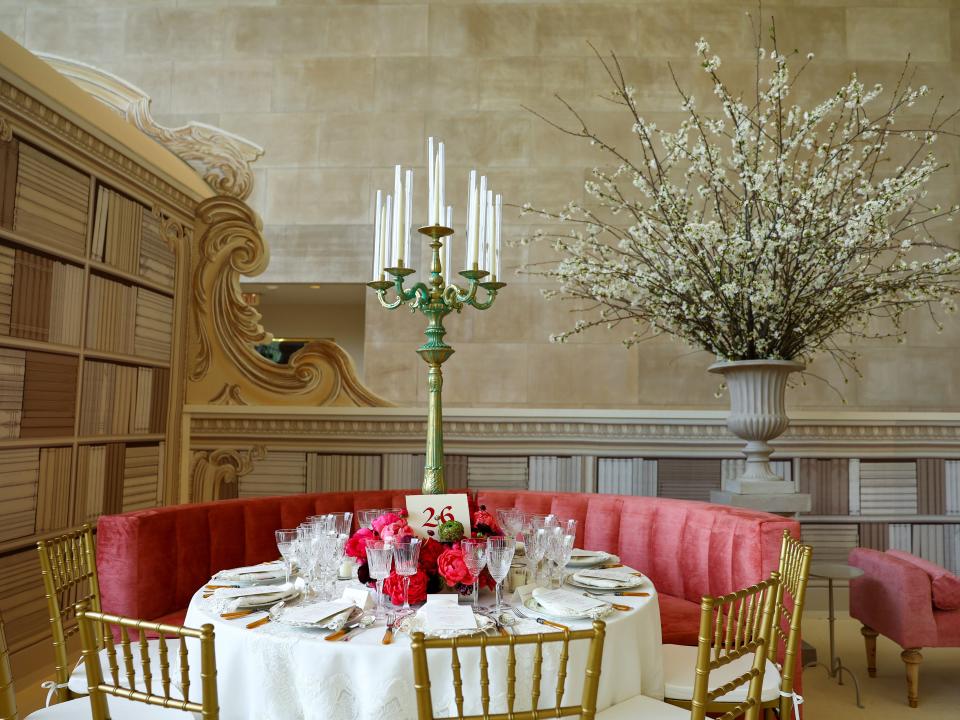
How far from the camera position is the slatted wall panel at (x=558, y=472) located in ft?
13.9

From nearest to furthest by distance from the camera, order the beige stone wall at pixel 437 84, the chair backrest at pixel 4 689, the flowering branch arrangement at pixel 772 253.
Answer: the chair backrest at pixel 4 689 < the flowering branch arrangement at pixel 772 253 < the beige stone wall at pixel 437 84

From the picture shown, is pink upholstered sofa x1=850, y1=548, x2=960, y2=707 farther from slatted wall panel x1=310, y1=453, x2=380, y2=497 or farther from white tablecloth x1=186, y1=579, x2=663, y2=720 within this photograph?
slatted wall panel x1=310, y1=453, x2=380, y2=497

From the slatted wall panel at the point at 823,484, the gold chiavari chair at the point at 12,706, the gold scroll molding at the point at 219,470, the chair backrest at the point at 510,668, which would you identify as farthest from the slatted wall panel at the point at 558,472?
the chair backrest at the point at 510,668

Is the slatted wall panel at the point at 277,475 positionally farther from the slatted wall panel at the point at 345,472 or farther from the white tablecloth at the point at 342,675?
the white tablecloth at the point at 342,675

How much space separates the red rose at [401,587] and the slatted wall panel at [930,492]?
11.8ft

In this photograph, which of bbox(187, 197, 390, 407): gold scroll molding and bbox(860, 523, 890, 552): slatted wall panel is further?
bbox(860, 523, 890, 552): slatted wall panel

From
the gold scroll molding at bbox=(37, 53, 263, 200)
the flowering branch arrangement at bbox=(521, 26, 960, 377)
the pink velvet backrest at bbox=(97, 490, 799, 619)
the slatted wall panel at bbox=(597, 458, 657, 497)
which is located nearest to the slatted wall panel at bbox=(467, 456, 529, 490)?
the slatted wall panel at bbox=(597, 458, 657, 497)

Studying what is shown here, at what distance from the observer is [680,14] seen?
5.14 m

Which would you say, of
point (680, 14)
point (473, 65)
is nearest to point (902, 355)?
point (680, 14)

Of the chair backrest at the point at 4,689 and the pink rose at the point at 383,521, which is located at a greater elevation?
the pink rose at the point at 383,521

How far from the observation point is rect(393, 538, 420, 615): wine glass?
1902 millimetres

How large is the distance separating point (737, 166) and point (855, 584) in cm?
203

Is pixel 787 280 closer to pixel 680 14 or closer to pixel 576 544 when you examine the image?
pixel 576 544

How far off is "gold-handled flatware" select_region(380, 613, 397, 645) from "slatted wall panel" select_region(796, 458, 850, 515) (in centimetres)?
319
